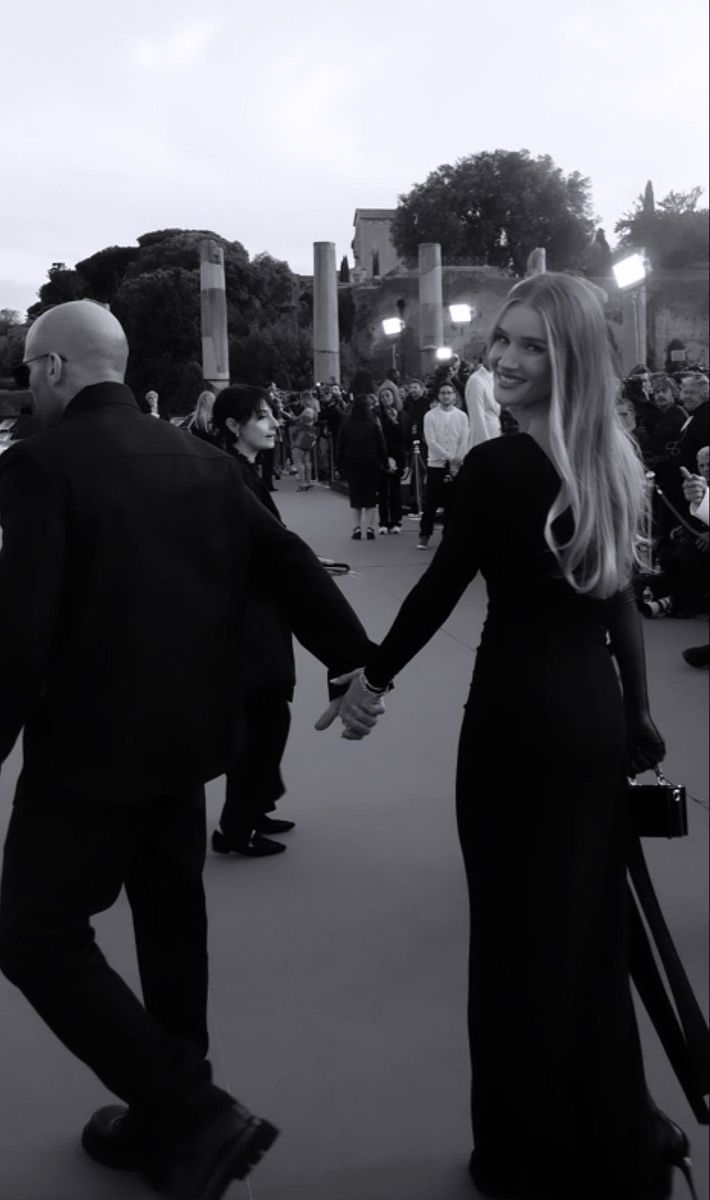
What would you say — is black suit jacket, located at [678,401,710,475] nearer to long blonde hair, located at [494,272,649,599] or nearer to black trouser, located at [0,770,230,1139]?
long blonde hair, located at [494,272,649,599]

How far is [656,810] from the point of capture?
270cm

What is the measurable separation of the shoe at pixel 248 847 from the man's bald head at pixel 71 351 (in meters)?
2.50

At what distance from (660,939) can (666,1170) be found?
417 mm

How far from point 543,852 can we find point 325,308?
41.7 meters

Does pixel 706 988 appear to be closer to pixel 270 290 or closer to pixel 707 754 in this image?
pixel 707 754

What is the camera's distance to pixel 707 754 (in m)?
6.11

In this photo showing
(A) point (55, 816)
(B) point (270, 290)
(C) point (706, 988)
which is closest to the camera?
(A) point (55, 816)

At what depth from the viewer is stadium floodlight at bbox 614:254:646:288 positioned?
20359 millimetres

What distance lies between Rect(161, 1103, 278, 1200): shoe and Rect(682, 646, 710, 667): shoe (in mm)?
6031

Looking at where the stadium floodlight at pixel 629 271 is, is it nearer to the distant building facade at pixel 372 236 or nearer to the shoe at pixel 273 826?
the shoe at pixel 273 826

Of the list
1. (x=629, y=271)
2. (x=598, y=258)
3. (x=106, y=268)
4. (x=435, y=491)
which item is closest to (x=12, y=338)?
(x=435, y=491)

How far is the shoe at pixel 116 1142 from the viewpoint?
2.83 meters

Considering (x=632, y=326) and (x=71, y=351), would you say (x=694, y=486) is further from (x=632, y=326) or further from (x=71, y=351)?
(x=632, y=326)

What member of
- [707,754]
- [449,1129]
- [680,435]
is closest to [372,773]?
[707,754]
